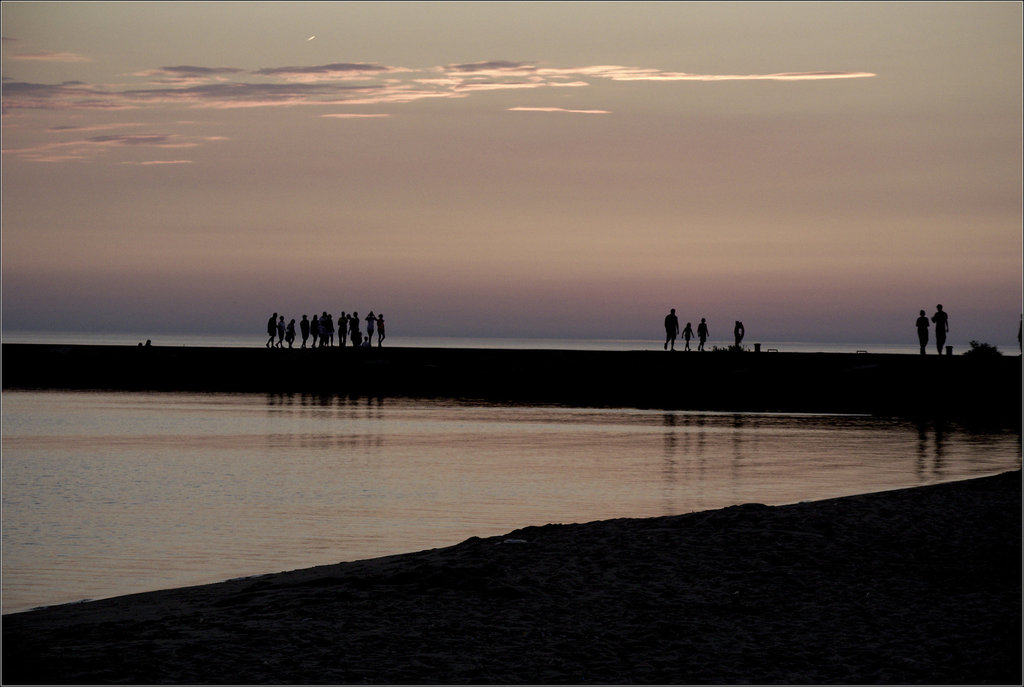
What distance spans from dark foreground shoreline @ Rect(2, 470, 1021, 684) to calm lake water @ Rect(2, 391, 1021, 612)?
3525 mm

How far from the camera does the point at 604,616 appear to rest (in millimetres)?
10141

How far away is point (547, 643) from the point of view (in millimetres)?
9398

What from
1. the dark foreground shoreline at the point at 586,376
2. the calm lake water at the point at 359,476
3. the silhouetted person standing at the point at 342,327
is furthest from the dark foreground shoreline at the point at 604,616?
the silhouetted person standing at the point at 342,327

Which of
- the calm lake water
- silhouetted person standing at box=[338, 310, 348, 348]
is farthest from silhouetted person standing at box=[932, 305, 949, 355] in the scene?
silhouetted person standing at box=[338, 310, 348, 348]

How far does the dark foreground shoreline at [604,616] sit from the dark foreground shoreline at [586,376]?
30641 millimetres

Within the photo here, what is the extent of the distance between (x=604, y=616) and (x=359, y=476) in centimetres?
1469

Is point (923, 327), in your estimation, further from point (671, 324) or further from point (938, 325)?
point (671, 324)

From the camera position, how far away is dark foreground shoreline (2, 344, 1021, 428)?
4881 cm

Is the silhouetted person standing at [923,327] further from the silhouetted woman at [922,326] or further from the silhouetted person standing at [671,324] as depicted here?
the silhouetted person standing at [671,324]

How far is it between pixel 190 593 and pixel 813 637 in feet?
19.7

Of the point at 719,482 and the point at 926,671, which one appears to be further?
the point at 719,482

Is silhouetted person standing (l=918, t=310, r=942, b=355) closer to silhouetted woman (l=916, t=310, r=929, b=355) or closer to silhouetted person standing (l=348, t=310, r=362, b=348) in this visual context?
silhouetted woman (l=916, t=310, r=929, b=355)

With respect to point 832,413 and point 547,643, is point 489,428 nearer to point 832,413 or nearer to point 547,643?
point 832,413

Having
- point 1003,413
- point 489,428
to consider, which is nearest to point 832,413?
point 1003,413
